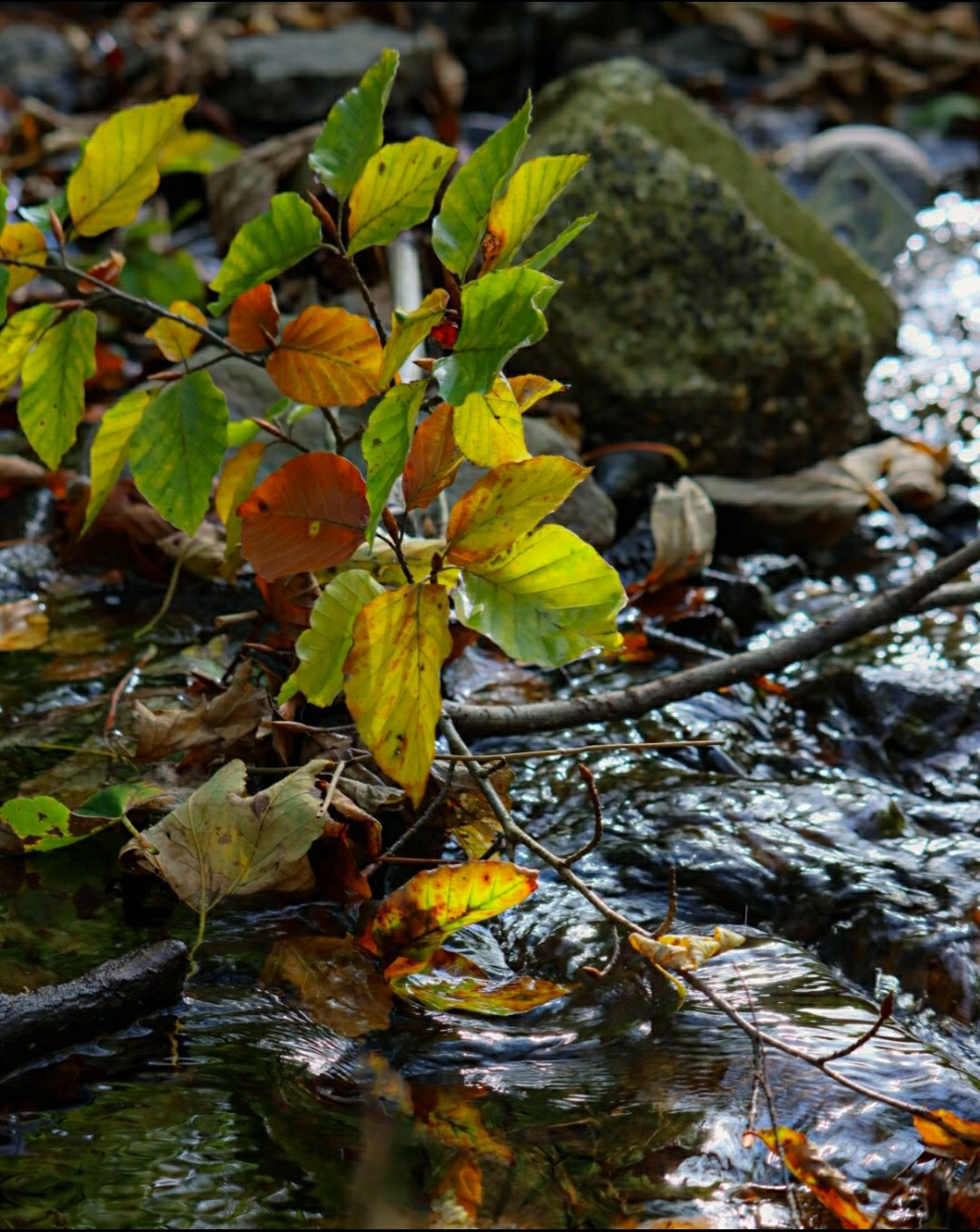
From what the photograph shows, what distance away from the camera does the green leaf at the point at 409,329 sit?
3.92ft

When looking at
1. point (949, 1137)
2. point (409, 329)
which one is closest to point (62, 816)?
point (409, 329)

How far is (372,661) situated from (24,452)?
2005 millimetres

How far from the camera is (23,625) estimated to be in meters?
2.32

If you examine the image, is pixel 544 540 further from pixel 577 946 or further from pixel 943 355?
pixel 943 355

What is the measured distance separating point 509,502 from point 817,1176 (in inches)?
28.4

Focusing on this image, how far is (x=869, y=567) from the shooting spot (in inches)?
114

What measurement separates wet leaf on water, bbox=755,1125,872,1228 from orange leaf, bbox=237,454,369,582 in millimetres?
759

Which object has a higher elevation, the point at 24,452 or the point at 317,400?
the point at 317,400

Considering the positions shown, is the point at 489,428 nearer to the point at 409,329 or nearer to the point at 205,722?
the point at 409,329

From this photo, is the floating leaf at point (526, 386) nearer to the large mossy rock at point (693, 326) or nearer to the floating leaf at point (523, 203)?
the floating leaf at point (523, 203)

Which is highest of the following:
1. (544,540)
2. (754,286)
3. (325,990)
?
(544,540)

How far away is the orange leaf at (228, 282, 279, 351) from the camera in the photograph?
1581mm

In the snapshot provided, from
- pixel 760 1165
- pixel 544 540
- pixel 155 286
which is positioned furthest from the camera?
pixel 155 286

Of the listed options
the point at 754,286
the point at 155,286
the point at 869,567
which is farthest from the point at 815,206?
the point at 155,286
